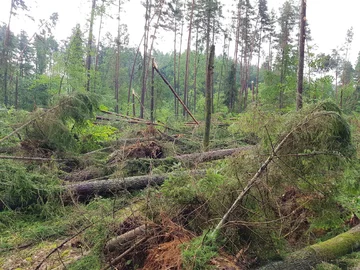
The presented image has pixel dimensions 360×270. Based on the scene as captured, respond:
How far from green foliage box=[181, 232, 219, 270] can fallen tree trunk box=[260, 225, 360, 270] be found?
1.97 ft

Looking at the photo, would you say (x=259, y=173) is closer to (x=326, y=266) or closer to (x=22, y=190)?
(x=326, y=266)

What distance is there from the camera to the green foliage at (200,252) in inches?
103

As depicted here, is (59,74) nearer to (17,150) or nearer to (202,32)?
(17,150)

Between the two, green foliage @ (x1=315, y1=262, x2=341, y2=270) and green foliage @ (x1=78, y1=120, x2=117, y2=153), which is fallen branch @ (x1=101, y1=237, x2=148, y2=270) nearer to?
green foliage @ (x1=315, y1=262, x2=341, y2=270)

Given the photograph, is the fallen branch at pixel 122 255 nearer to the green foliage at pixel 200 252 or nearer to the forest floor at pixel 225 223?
the forest floor at pixel 225 223

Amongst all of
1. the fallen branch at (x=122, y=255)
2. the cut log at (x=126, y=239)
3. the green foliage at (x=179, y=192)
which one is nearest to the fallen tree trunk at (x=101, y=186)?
the green foliage at (x=179, y=192)

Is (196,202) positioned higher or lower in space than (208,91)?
lower

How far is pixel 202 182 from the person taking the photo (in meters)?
3.58

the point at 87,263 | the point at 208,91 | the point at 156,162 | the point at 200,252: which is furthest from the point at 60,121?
the point at 200,252

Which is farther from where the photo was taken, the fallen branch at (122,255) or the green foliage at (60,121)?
the green foliage at (60,121)

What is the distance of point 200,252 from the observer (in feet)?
8.84

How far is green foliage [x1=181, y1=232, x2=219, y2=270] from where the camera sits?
2617 mm

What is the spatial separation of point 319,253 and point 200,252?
1.65 meters

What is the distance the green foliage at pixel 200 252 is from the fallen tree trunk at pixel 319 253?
60 cm
